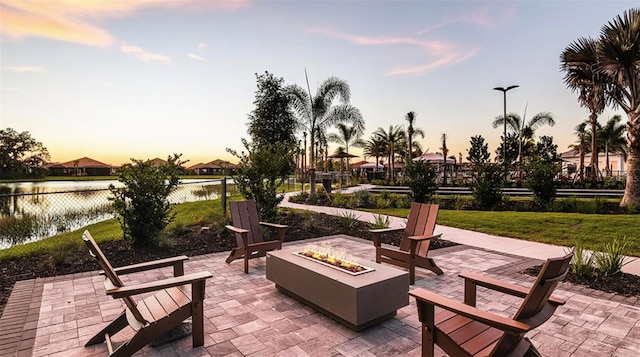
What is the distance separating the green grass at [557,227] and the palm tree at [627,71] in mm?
2997

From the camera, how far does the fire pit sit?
3.44 metres

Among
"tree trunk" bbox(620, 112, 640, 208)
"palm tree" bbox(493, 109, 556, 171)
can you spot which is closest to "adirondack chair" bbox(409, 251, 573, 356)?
"tree trunk" bbox(620, 112, 640, 208)

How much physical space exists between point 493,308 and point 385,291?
4.55 feet

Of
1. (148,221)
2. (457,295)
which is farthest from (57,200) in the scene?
(457,295)

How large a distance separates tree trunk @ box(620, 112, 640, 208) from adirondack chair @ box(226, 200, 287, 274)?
1185cm

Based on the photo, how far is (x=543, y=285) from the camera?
1.85 metres

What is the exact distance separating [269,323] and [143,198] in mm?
4250

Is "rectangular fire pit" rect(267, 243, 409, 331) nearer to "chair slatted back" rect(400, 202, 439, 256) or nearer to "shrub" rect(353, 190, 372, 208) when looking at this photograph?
"chair slatted back" rect(400, 202, 439, 256)

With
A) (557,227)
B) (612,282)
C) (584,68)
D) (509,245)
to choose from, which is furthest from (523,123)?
(612,282)

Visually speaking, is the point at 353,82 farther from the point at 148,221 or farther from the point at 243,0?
the point at 148,221

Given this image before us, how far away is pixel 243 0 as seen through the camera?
28.7 feet

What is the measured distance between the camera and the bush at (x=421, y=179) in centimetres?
953

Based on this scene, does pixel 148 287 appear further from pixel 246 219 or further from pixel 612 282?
pixel 612 282

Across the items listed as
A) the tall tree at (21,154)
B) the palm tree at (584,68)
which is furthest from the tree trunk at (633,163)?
the tall tree at (21,154)
